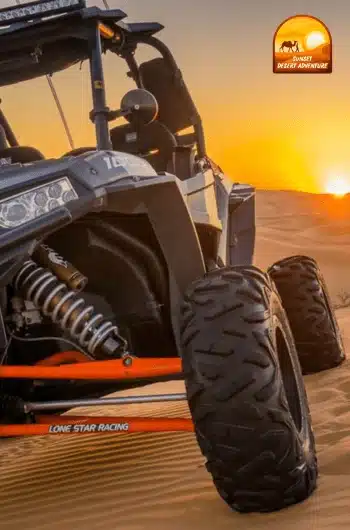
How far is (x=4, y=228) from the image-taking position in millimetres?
2963

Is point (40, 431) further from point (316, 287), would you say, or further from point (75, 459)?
point (316, 287)

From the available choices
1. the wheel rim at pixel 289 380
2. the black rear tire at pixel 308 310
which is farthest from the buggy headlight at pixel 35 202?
the black rear tire at pixel 308 310

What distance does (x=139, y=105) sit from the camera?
13.0 feet

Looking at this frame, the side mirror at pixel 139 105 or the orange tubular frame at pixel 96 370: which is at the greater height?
the side mirror at pixel 139 105

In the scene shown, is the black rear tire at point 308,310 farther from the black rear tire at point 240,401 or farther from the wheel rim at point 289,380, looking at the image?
the black rear tire at point 240,401

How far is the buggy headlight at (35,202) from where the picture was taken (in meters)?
2.98

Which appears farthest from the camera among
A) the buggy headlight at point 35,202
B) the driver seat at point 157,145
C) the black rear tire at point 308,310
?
the black rear tire at point 308,310

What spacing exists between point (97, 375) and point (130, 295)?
1.40 ft

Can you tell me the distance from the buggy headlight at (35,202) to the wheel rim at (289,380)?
1050mm

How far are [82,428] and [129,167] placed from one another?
3.48ft

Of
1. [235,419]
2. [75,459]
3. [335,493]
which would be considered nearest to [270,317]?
[235,419]

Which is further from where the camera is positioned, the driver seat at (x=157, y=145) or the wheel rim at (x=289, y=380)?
the driver seat at (x=157, y=145)

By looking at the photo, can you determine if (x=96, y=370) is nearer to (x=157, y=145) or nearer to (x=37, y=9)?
(x=37, y=9)

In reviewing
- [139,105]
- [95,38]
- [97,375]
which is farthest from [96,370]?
[95,38]
